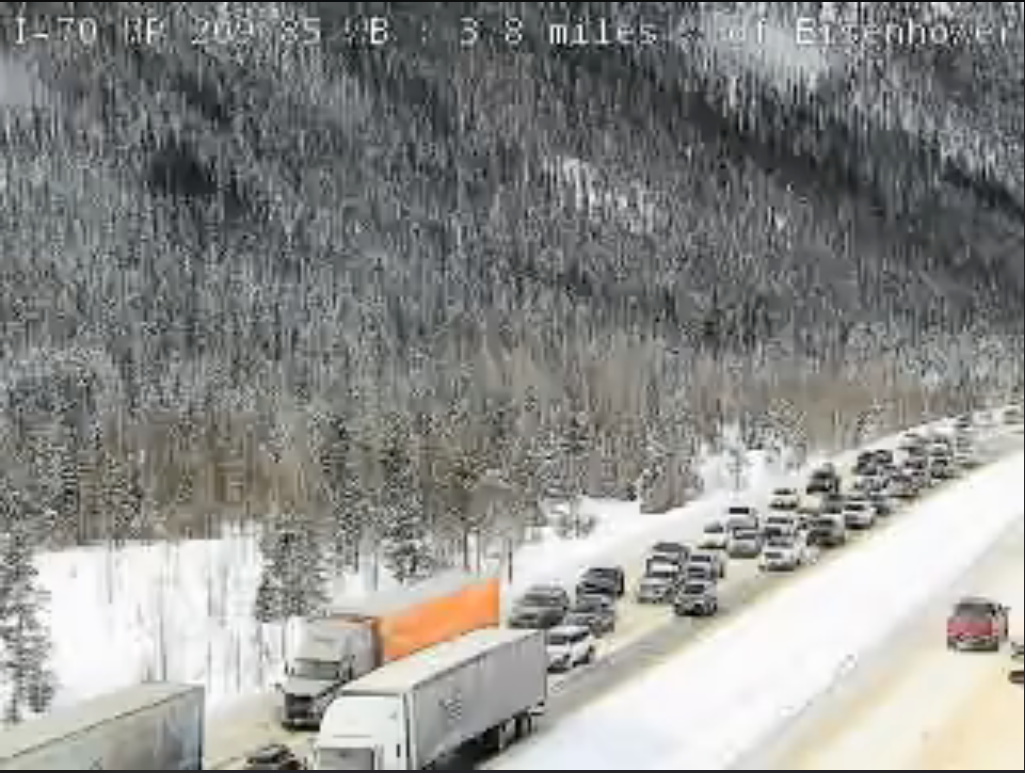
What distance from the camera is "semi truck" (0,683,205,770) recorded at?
31906 mm

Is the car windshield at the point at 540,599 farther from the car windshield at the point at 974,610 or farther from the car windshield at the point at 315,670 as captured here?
the car windshield at the point at 315,670

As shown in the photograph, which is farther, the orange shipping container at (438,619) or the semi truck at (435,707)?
the orange shipping container at (438,619)

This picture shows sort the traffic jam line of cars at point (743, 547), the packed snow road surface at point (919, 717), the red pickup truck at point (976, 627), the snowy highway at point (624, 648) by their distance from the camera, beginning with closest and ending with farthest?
the packed snow road surface at point (919, 717)
the snowy highway at point (624, 648)
the red pickup truck at point (976, 627)
the traffic jam line of cars at point (743, 547)

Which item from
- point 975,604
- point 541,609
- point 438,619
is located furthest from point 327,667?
point 975,604

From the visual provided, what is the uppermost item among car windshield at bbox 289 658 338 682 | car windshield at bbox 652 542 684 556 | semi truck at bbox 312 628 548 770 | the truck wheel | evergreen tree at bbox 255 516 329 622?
semi truck at bbox 312 628 548 770

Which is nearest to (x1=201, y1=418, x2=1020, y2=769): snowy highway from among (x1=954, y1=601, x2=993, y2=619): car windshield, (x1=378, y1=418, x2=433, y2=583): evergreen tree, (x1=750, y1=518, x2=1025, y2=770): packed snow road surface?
(x1=750, y1=518, x2=1025, y2=770): packed snow road surface

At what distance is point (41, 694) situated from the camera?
5975cm

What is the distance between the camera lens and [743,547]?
7581 centimetres

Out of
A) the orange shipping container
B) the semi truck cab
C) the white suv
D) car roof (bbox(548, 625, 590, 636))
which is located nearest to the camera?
the semi truck cab

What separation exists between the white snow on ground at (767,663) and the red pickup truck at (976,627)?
183cm

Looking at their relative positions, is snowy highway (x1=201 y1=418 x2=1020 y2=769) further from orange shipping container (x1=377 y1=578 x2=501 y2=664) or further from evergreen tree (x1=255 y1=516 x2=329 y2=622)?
evergreen tree (x1=255 y1=516 x2=329 y2=622)

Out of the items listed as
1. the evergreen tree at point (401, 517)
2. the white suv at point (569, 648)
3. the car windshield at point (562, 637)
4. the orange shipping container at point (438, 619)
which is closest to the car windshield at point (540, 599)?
the white suv at point (569, 648)

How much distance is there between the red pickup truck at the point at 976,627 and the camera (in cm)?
5266

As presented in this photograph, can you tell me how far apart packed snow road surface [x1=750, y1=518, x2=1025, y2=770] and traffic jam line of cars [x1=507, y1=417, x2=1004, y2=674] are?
9.00 metres
